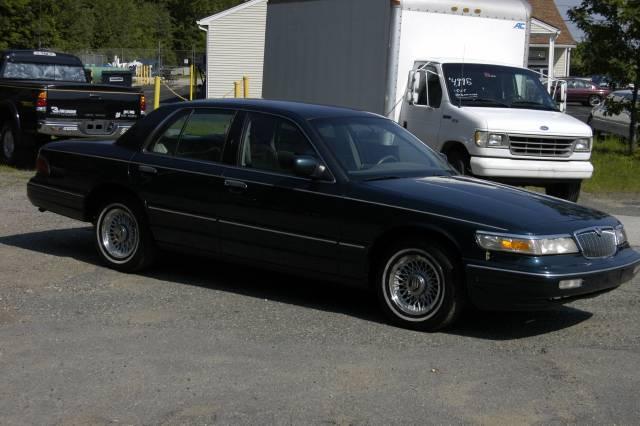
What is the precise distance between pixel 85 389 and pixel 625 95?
18425mm

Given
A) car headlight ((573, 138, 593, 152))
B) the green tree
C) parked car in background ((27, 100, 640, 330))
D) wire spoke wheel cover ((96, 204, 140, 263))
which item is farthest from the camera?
the green tree

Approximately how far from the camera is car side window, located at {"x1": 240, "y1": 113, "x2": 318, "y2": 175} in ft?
24.5

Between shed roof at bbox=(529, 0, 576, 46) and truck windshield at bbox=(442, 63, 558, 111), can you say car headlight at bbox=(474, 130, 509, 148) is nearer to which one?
truck windshield at bbox=(442, 63, 558, 111)

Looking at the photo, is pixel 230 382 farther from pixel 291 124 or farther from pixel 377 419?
pixel 291 124

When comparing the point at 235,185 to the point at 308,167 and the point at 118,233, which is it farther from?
the point at 118,233

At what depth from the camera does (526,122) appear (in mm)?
12648

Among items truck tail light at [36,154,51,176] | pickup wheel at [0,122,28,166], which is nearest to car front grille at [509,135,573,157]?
truck tail light at [36,154,51,176]

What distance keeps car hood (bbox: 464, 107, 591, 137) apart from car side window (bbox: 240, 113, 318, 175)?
5440 millimetres

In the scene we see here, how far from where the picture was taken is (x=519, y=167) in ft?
41.5

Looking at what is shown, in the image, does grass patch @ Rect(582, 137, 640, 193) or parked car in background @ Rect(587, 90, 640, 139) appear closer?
grass patch @ Rect(582, 137, 640, 193)

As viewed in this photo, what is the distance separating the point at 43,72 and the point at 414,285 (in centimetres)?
1308

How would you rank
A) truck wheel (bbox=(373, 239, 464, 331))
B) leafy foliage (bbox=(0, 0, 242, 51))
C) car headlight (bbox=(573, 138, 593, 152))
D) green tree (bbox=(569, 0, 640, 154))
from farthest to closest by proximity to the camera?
leafy foliage (bbox=(0, 0, 242, 51)) < green tree (bbox=(569, 0, 640, 154)) < car headlight (bbox=(573, 138, 593, 152)) < truck wheel (bbox=(373, 239, 464, 331))

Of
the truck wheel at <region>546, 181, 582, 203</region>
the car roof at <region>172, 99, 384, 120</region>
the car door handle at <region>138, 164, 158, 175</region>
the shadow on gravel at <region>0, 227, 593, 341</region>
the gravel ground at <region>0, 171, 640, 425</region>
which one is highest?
the car roof at <region>172, 99, 384, 120</region>

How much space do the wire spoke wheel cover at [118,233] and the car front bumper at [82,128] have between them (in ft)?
22.9
